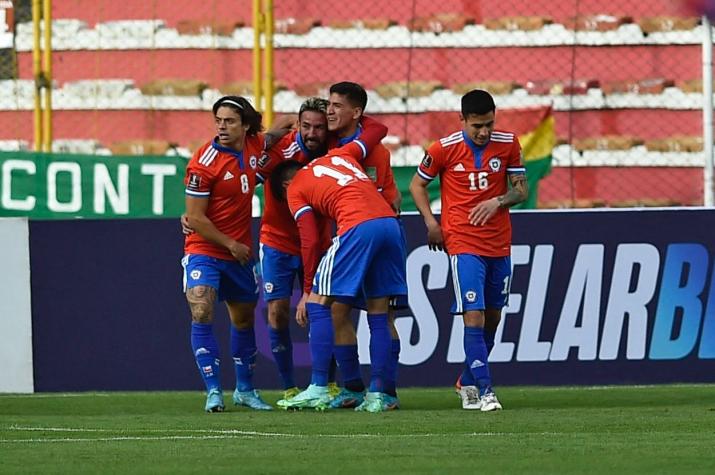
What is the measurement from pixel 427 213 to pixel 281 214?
104 centimetres

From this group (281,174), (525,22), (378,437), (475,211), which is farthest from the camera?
(525,22)

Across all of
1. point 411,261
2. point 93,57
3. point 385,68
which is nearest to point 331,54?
point 385,68

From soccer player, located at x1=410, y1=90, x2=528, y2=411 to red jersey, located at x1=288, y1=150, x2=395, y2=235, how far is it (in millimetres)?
463

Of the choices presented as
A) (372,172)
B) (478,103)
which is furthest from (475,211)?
(372,172)

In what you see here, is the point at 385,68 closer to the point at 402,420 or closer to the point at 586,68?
the point at 586,68

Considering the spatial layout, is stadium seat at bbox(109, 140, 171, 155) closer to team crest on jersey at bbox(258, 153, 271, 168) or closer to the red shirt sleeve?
team crest on jersey at bbox(258, 153, 271, 168)

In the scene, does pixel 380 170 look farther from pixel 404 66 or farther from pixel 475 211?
pixel 404 66

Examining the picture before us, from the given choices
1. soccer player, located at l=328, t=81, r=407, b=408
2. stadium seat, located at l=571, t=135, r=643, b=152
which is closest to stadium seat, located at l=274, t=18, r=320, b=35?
stadium seat, located at l=571, t=135, r=643, b=152

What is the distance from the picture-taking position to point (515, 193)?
1008 cm

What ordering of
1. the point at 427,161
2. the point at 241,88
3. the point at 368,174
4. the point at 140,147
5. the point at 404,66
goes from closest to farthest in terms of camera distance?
the point at 427,161 < the point at 368,174 < the point at 241,88 < the point at 404,66 < the point at 140,147

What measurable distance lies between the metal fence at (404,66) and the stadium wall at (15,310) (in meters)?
3.16

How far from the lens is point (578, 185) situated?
15.4 m

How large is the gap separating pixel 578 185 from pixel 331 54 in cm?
267

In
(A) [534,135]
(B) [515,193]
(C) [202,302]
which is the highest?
(A) [534,135]
